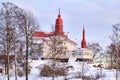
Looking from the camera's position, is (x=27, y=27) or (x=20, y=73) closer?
(x=27, y=27)

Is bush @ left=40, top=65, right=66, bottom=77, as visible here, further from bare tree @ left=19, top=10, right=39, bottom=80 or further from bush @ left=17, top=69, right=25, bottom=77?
bare tree @ left=19, top=10, right=39, bottom=80

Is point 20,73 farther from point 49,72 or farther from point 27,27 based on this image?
point 27,27

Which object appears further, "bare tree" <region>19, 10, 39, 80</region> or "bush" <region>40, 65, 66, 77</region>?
"bush" <region>40, 65, 66, 77</region>

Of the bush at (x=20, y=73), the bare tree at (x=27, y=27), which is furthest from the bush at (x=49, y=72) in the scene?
the bare tree at (x=27, y=27)

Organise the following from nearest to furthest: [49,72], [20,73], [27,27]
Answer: [27,27], [49,72], [20,73]

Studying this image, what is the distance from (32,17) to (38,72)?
50.6 ft

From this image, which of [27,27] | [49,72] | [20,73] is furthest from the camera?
[20,73]

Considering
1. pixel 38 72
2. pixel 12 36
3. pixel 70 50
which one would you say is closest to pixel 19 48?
pixel 12 36

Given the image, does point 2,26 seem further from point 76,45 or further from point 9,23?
point 76,45

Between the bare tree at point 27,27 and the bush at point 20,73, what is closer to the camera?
the bare tree at point 27,27

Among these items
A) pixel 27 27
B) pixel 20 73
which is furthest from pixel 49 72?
pixel 27 27

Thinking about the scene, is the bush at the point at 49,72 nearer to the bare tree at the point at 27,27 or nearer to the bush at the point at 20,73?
the bush at the point at 20,73

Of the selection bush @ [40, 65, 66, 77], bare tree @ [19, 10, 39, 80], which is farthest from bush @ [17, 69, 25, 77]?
bare tree @ [19, 10, 39, 80]

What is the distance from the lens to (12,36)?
31.0m
